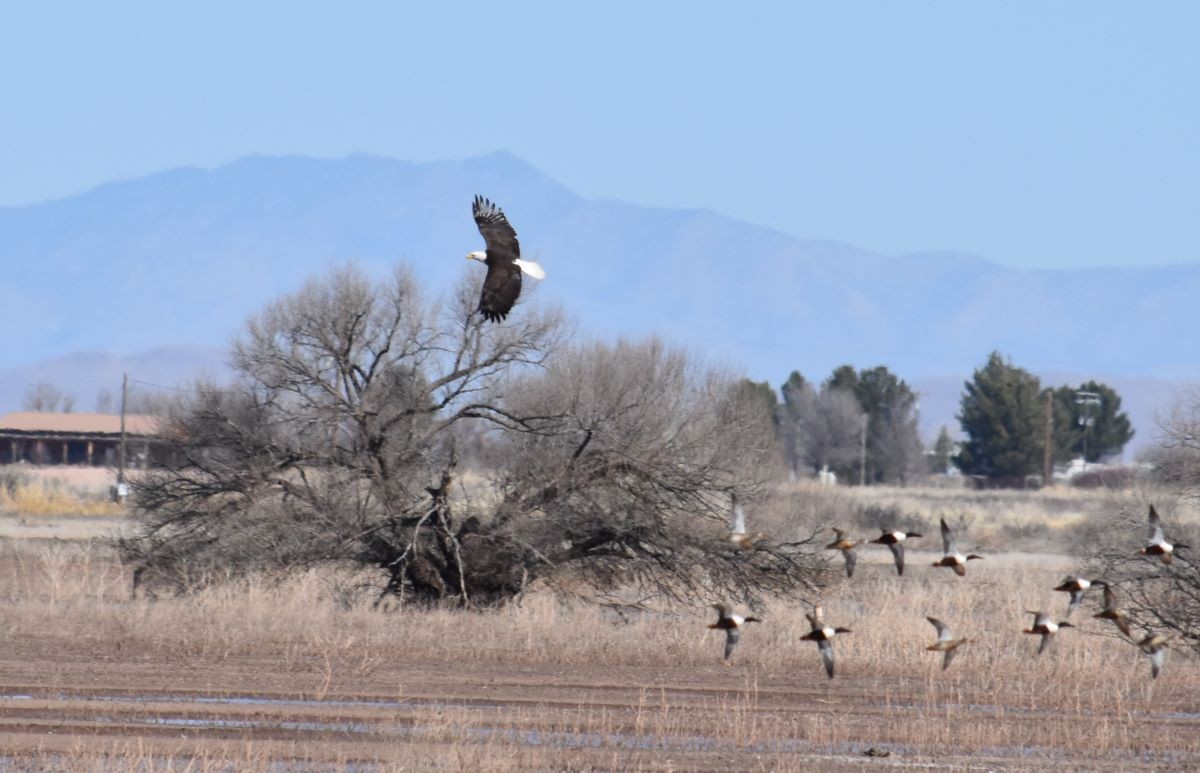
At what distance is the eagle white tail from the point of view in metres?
15.7

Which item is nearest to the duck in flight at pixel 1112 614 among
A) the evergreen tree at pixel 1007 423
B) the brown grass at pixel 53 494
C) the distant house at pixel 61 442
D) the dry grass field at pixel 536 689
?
the dry grass field at pixel 536 689

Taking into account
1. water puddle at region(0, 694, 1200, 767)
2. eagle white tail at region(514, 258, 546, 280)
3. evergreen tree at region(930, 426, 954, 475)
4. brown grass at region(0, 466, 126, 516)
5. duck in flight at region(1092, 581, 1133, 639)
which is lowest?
water puddle at region(0, 694, 1200, 767)

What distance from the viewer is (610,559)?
963 inches

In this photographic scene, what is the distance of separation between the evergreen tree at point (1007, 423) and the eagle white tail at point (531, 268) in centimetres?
7166

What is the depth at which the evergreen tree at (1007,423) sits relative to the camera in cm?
8619

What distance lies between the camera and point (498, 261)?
16547 millimetres

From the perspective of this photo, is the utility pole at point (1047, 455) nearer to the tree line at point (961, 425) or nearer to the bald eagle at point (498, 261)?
the tree line at point (961, 425)

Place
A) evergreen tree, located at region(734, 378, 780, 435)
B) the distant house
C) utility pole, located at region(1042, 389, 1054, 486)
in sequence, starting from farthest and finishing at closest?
the distant house
utility pole, located at region(1042, 389, 1054, 486)
evergreen tree, located at region(734, 378, 780, 435)

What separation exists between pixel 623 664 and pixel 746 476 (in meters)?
8.56

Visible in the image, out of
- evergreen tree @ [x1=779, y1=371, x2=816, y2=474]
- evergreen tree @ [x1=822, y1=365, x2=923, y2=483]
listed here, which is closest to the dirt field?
evergreen tree @ [x1=822, y1=365, x2=923, y2=483]

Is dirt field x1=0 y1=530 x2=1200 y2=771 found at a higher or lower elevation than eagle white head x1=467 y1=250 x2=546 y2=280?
lower

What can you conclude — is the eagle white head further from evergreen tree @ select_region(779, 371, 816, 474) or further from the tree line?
evergreen tree @ select_region(779, 371, 816, 474)

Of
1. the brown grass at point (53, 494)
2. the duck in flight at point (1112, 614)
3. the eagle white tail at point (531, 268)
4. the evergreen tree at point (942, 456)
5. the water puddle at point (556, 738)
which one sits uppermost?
the evergreen tree at point (942, 456)

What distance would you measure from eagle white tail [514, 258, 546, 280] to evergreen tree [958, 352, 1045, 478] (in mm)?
71664
